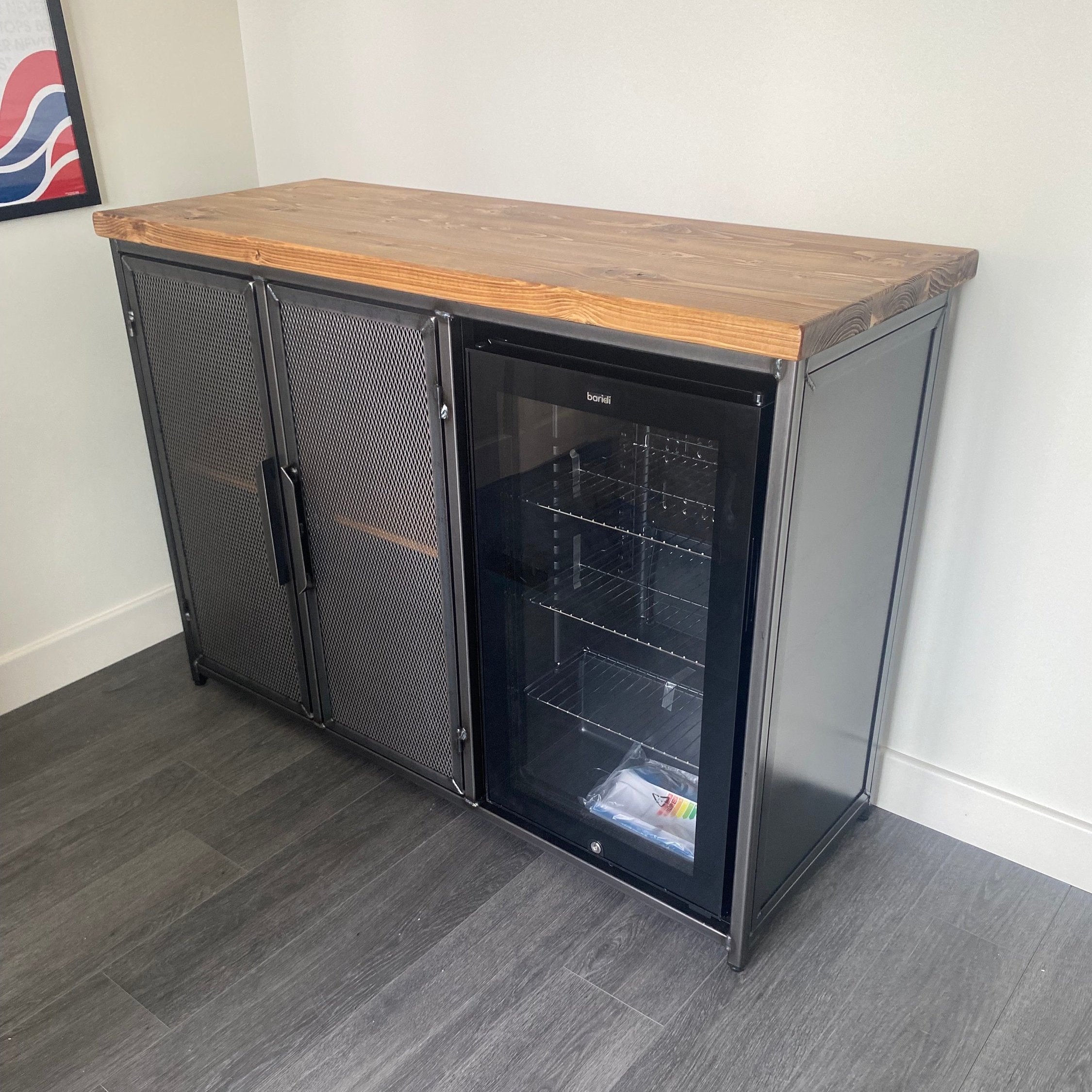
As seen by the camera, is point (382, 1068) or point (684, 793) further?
point (684, 793)

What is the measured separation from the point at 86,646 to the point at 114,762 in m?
0.44

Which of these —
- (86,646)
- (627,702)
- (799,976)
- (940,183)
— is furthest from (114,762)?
(940,183)

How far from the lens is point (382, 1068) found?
1.59 meters

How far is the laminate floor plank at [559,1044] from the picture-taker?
61.7 inches

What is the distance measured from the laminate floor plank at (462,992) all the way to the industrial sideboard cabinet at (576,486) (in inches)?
3.4

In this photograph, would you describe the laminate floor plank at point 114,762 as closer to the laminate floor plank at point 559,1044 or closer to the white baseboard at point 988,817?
the laminate floor plank at point 559,1044

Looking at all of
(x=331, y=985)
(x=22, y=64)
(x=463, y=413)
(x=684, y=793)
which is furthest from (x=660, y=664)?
(x=22, y=64)

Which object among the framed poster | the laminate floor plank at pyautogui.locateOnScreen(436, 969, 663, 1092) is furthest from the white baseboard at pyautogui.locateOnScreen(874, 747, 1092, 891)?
the framed poster

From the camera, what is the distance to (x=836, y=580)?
1.63 meters

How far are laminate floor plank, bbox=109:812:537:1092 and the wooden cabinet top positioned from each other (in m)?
1.05

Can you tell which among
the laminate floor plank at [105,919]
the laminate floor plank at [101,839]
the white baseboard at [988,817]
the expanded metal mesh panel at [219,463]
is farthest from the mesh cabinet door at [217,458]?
the white baseboard at [988,817]

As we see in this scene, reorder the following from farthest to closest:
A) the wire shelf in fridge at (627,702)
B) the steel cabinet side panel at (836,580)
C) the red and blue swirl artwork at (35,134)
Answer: the red and blue swirl artwork at (35,134), the wire shelf in fridge at (627,702), the steel cabinet side panel at (836,580)

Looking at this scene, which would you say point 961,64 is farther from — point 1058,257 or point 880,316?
point 880,316

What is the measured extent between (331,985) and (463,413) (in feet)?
3.18
